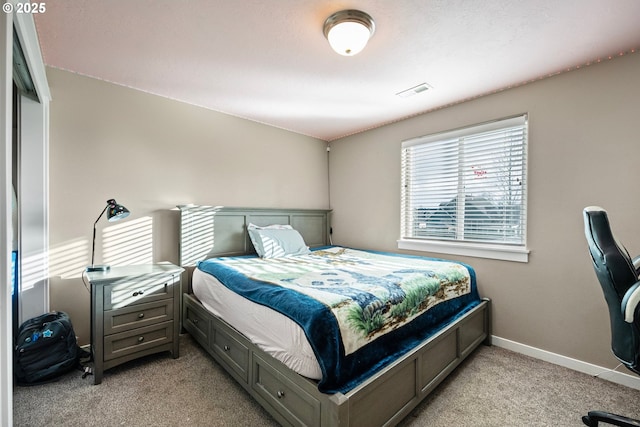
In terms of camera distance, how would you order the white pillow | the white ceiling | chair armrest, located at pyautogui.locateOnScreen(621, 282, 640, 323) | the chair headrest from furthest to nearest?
1. the white pillow
2. the white ceiling
3. the chair headrest
4. chair armrest, located at pyautogui.locateOnScreen(621, 282, 640, 323)

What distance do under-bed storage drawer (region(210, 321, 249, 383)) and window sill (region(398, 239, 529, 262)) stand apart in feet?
7.19

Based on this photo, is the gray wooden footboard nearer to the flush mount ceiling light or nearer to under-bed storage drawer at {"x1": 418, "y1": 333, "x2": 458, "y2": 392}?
under-bed storage drawer at {"x1": 418, "y1": 333, "x2": 458, "y2": 392}

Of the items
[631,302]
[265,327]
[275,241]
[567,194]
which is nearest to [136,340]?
[265,327]

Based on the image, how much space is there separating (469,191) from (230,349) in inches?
104

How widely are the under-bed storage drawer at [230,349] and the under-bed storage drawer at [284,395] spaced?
0.41ft

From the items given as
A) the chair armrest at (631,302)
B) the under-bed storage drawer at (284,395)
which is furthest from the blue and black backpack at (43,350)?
the chair armrest at (631,302)

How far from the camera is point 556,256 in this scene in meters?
2.33

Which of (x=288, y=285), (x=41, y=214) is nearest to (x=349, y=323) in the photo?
(x=288, y=285)

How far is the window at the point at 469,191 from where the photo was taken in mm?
2570

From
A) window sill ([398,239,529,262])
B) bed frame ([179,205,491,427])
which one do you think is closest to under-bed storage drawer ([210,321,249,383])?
bed frame ([179,205,491,427])

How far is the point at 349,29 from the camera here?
1.66 m

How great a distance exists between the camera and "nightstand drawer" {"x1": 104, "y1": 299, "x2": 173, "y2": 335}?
6.54 feet

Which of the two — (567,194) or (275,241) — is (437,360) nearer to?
(567,194)

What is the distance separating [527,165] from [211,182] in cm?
312
